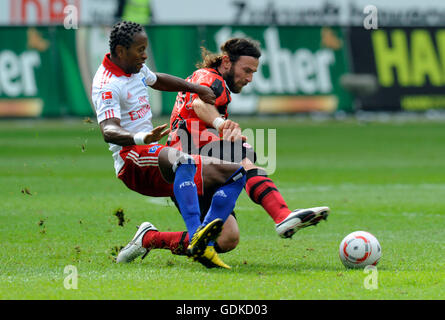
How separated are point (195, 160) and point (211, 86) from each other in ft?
2.17

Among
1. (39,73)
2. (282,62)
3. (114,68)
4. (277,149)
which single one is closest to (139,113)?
(114,68)

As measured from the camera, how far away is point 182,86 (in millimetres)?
6570

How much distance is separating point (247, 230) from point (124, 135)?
3192mm

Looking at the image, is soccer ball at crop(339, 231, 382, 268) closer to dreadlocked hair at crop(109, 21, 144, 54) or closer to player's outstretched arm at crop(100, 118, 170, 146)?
player's outstretched arm at crop(100, 118, 170, 146)

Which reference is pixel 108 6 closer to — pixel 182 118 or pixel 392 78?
pixel 392 78

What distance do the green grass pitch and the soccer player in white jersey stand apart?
0.82ft

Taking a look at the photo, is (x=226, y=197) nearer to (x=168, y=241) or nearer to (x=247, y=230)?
(x=168, y=241)

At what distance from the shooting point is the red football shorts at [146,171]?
20.1 ft

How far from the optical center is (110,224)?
8875 millimetres

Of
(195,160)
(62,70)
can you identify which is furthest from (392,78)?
(195,160)

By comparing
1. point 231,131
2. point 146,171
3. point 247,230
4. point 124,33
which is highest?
point 124,33

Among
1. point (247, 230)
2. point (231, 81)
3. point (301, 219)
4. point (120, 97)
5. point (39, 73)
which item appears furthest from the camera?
point (39, 73)

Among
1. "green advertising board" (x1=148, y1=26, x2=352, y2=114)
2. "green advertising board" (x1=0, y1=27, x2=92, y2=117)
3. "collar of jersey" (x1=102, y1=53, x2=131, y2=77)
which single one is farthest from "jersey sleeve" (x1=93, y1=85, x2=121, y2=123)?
"green advertising board" (x1=148, y1=26, x2=352, y2=114)
